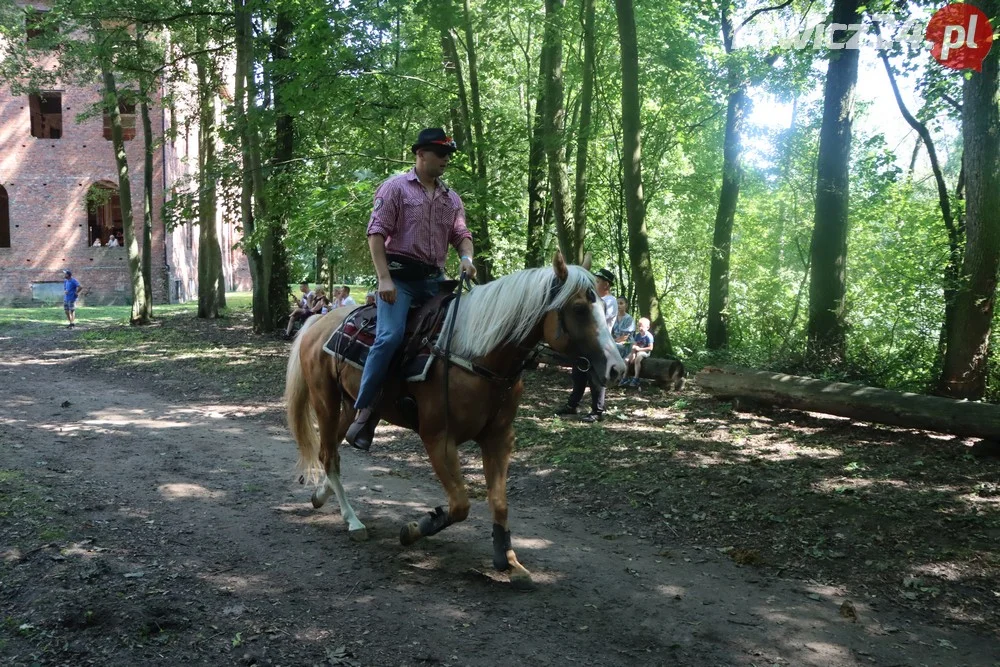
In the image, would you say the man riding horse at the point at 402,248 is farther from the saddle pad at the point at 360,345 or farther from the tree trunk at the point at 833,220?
the tree trunk at the point at 833,220

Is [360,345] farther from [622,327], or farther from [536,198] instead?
[536,198]

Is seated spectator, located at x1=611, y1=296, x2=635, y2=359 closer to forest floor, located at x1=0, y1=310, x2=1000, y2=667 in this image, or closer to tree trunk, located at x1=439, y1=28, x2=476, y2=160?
forest floor, located at x1=0, y1=310, x2=1000, y2=667

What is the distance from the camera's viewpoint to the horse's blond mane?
196 inches

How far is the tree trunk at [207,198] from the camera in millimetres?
17234

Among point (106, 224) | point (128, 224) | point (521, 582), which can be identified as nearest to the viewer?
point (521, 582)

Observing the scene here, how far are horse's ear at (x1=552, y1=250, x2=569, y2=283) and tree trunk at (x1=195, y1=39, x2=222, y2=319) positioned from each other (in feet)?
46.3

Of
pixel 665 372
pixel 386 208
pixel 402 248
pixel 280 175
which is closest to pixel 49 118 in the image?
pixel 280 175

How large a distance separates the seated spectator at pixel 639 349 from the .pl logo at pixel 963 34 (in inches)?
240

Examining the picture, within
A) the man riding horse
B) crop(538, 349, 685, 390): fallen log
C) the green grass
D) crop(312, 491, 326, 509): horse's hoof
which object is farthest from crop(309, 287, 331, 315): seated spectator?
the man riding horse

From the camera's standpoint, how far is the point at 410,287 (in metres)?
5.79

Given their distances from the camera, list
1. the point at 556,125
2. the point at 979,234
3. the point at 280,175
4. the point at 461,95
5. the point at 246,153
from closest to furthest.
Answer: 1. the point at 979,234
2. the point at 556,125
3. the point at 461,95
4. the point at 280,175
5. the point at 246,153

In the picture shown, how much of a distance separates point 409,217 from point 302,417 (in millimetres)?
2499

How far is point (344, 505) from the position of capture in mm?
6270

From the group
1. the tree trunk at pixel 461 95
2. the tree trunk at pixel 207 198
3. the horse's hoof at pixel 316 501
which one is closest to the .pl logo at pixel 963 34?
the tree trunk at pixel 461 95
